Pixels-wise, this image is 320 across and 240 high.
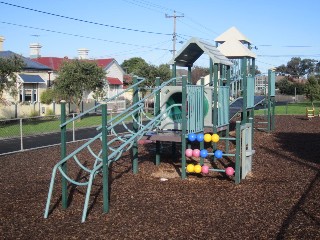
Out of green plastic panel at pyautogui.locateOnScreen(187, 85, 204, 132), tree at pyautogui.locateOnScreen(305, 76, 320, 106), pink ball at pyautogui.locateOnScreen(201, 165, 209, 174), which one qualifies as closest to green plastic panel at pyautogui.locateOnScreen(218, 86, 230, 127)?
green plastic panel at pyautogui.locateOnScreen(187, 85, 204, 132)

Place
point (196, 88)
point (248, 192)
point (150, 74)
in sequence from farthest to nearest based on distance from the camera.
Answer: point (150, 74), point (196, 88), point (248, 192)

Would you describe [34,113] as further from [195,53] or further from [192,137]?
[192,137]

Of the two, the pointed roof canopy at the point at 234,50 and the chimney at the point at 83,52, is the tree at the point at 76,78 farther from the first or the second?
the chimney at the point at 83,52

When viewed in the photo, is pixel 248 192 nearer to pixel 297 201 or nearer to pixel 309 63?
pixel 297 201

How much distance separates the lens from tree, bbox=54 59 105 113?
28.1 metres

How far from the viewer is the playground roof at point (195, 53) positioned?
9102 millimetres

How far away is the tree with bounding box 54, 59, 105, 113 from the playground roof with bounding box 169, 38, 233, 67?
741 inches

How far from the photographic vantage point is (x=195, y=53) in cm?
1039

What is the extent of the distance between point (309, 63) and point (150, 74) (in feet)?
289

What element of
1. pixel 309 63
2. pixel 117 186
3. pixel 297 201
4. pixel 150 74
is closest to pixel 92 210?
pixel 117 186

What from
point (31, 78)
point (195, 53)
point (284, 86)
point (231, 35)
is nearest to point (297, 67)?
point (284, 86)

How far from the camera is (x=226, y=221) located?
5680 mm

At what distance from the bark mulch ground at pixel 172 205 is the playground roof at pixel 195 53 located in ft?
8.80

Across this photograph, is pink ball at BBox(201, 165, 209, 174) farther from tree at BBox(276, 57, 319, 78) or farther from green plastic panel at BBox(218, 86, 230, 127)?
tree at BBox(276, 57, 319, 78)
